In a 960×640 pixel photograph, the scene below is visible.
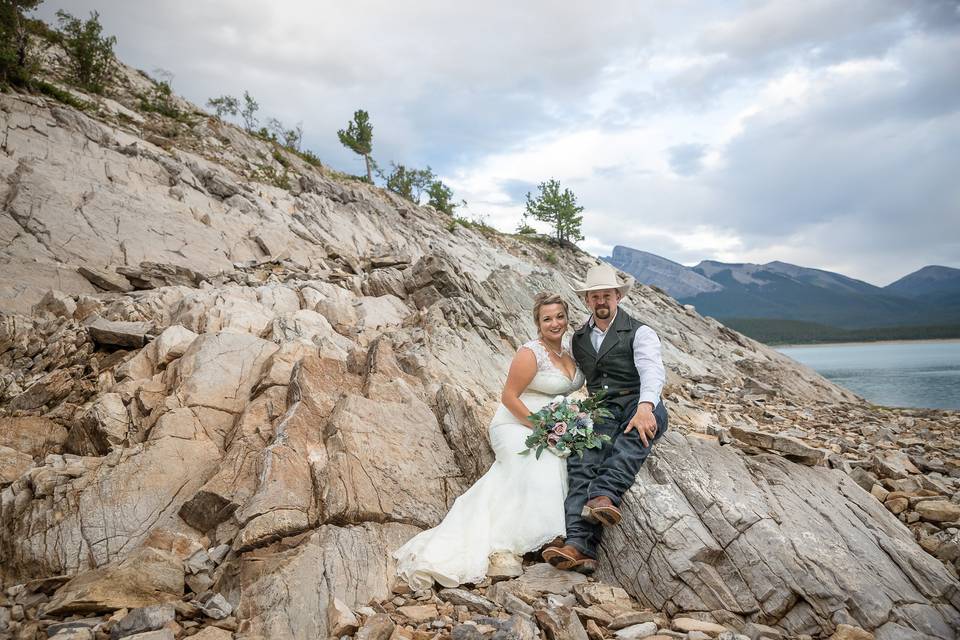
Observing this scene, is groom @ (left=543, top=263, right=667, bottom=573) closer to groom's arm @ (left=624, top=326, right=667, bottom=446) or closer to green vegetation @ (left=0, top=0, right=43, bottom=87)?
groom's arm @ (left=624, top=326, right=667, bottom=446)

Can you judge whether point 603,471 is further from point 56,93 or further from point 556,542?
point 56,93

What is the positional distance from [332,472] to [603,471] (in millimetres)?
4024

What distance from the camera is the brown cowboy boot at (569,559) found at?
19.0 ft

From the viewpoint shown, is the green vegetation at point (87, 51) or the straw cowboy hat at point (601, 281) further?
the green vegetation at point (87, 51)

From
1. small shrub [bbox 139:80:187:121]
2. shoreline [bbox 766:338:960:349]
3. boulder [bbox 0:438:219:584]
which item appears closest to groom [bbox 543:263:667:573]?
boulder [bbox 0:438:219:584]

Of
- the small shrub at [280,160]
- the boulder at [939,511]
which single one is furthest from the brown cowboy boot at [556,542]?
the small shrub at [280,160]

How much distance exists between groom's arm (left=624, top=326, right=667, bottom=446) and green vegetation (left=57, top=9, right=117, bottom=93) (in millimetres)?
50382

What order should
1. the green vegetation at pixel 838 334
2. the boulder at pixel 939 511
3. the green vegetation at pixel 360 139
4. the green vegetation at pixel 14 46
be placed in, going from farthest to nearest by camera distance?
the green vegetation at pixel 838 334, the green vegetation at pixel 360 139, the green vegetation at pixel 14 46, the boulder at pixel 939 511

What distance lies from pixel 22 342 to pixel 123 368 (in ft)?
14.5

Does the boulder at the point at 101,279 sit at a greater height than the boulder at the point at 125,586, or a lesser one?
greater

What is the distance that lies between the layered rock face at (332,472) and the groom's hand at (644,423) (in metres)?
0.47

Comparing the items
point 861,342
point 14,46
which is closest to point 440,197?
point 14,46

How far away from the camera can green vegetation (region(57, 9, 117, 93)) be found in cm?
4030

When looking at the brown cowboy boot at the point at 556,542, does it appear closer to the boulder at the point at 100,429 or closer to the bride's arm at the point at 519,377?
the bride's arm at the point at 519,377
